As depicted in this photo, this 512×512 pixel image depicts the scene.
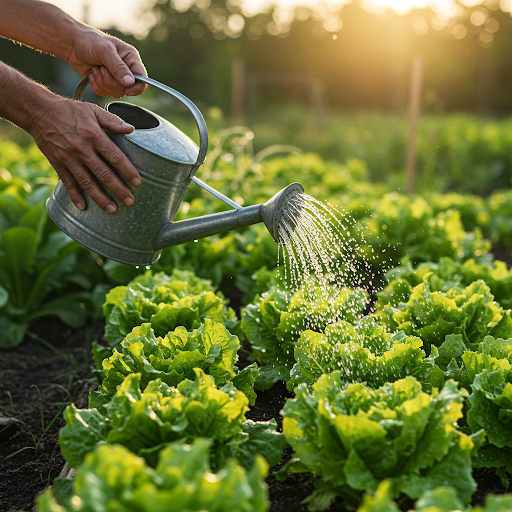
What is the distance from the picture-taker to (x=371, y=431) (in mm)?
1448

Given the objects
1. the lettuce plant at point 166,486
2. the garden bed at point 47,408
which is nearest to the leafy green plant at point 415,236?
the garden bed at point 47,408

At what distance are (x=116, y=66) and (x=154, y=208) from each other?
2.03 feet

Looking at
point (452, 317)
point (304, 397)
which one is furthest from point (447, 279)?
point (304, 397)

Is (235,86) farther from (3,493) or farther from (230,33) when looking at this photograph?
(230,33)

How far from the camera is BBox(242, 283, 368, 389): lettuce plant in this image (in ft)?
7.75

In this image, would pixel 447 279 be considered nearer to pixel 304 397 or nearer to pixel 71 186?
pixel 304 397

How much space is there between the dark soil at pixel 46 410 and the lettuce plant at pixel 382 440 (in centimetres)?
20

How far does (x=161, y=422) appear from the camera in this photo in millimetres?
1487

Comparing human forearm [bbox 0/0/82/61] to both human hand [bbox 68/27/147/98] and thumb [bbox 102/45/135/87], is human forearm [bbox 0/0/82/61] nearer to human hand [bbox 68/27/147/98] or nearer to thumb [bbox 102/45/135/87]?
human hand [bbox 68/27/147/98]

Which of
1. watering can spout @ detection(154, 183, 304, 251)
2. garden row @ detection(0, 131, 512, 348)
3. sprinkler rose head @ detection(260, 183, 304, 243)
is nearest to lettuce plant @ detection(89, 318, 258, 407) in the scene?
watering can spout @ detection(154, 183, 304, 251)

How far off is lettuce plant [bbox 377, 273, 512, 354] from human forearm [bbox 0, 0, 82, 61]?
181 centimetres

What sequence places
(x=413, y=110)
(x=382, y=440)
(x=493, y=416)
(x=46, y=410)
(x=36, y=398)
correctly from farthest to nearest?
(x=413, y=110) → (x=36, y=398) → (x=46, y=410) → (x=493, y=416) → (x=382, y=440)

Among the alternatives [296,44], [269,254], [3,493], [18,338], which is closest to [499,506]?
[3,493]

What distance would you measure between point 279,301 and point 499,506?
148cm
